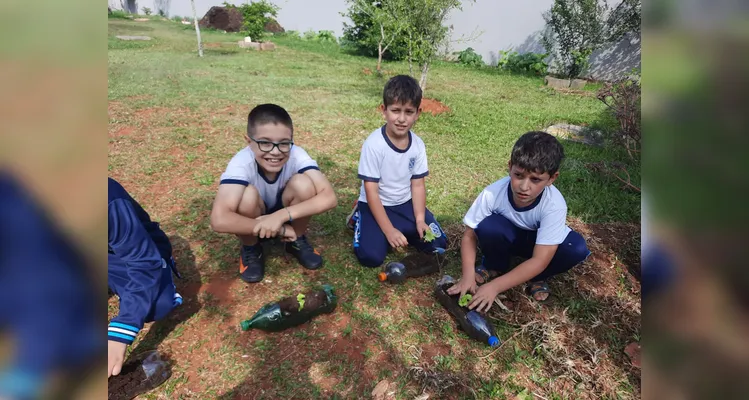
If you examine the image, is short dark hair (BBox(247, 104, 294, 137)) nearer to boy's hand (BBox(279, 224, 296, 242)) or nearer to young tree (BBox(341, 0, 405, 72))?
boy's hand (BBox(279, 224, 296, 242))

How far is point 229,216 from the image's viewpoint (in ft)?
9.41

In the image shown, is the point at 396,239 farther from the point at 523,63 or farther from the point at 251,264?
the point at 523,63

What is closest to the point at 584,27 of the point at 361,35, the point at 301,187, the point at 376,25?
the point at 376,25

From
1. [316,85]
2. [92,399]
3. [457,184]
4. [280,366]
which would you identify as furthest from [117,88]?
[92,399]

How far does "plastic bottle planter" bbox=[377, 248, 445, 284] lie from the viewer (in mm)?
3129

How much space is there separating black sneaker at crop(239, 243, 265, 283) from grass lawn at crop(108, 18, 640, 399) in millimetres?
68

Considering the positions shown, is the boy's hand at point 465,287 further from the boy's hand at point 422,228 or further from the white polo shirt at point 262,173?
the white polo shirt at point 262,173

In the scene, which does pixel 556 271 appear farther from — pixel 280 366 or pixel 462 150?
pixel 462 150

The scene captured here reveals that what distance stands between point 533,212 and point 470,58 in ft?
48.4

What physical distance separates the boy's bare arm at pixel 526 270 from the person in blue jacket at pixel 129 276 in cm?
195

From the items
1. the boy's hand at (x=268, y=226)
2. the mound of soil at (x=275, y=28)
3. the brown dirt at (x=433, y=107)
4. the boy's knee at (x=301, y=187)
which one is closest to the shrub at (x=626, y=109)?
the boy's knee at (x=301, y=187)

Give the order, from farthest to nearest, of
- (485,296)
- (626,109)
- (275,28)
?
(275,28), (626,109), (485,296)

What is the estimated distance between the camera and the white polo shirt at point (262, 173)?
9.74 ft

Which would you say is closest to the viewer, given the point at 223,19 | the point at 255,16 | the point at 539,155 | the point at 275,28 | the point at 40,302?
the point at 40,302
